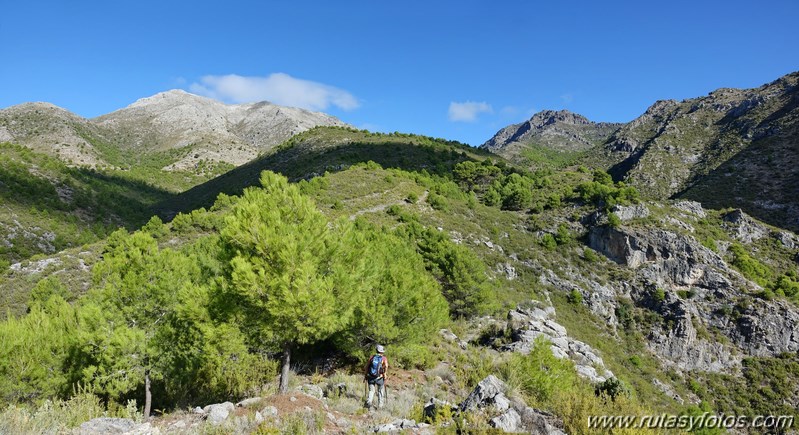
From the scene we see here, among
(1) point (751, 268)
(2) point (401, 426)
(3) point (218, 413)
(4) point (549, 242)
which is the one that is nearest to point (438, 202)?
(4) point (549, 242)

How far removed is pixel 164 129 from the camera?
12569 cm

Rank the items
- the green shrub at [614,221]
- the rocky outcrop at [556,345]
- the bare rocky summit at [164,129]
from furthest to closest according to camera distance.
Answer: the bare rocky summit at [164,129] → the green shrub at [614,221] → the rocky outcrop at [556,345]

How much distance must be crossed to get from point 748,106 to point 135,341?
5369 inches

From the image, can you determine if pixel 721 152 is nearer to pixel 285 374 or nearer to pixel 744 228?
pixel 744 228

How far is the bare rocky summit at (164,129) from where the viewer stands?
91.8m

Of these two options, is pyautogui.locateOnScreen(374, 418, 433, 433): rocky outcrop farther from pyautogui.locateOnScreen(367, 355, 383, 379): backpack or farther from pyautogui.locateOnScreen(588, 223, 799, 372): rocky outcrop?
pyautogui.locateOnScreen(588, 223, 799, 372): rocky outcrop

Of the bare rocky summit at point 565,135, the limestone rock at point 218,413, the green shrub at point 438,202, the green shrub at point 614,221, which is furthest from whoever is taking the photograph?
the bare rocky summit at point 565,135

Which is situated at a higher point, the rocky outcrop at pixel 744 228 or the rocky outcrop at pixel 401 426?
the rocky outcrop at pixel 744 228

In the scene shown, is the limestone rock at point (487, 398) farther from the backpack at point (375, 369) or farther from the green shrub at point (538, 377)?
the backpack at point (375, 369)

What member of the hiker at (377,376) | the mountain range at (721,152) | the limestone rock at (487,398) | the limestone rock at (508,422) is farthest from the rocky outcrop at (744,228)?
the hiker at (377,376)

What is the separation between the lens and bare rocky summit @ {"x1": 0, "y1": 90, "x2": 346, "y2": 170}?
91.8 m

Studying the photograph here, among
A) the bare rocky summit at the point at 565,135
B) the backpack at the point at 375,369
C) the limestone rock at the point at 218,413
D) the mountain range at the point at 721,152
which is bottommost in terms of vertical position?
the limestone rock at the point at 218,413

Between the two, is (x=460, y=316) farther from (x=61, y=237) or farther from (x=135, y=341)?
(x=61, y=237)

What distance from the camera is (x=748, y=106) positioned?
9644 centimetres
